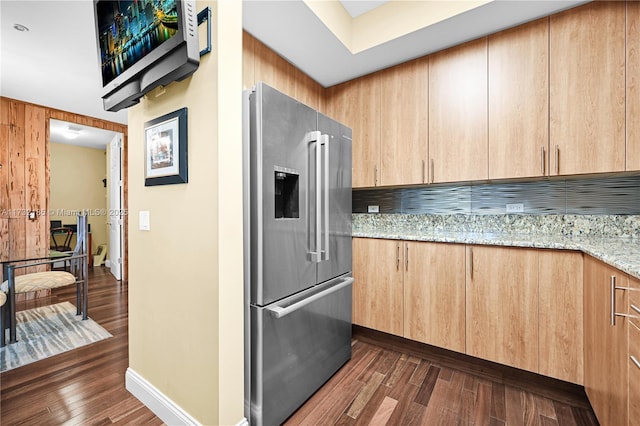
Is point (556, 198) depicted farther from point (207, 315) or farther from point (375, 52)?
point (207, 315)

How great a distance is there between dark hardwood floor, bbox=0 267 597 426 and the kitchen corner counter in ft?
2.98

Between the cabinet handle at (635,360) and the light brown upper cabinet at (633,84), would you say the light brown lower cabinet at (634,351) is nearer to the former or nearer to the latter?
the cabinet handle at (635,360)

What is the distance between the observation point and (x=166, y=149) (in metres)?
1.54

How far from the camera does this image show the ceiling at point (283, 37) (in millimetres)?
1927

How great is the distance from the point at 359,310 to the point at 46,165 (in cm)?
458

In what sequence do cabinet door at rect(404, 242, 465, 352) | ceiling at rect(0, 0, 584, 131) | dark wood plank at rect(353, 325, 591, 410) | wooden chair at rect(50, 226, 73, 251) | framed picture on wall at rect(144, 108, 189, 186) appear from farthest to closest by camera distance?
1. wooden chair at rect(50, 226, 73, 251)
2. cabinet door at rect(404, 242, 465, 352)
3. ceiling at rect(0, 0, 584, 131)
4. dark wood plank at rect(353, 325, 591, 410)
5. framed picture on wall at rect(144, 108, 189, 186)

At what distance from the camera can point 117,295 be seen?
3.89m

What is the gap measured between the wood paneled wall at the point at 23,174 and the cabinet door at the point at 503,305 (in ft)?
15.8

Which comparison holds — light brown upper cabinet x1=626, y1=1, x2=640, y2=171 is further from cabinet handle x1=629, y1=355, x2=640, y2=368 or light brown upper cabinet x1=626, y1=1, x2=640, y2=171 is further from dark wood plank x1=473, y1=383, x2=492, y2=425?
dark wood plank x1=473, y1=383, x2=492, y2=425

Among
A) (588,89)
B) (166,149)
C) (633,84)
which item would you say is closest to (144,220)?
(166,149)

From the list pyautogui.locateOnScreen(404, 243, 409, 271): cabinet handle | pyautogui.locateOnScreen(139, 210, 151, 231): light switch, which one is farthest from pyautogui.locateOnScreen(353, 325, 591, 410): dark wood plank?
pyautogui.locateOnScreen(139, 210, 151, 231): light switch

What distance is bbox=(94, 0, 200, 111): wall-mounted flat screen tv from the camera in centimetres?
126

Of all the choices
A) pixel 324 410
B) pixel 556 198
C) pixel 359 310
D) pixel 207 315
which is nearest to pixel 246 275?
pixel 207 315

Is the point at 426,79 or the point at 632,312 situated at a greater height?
the point at 426,79
